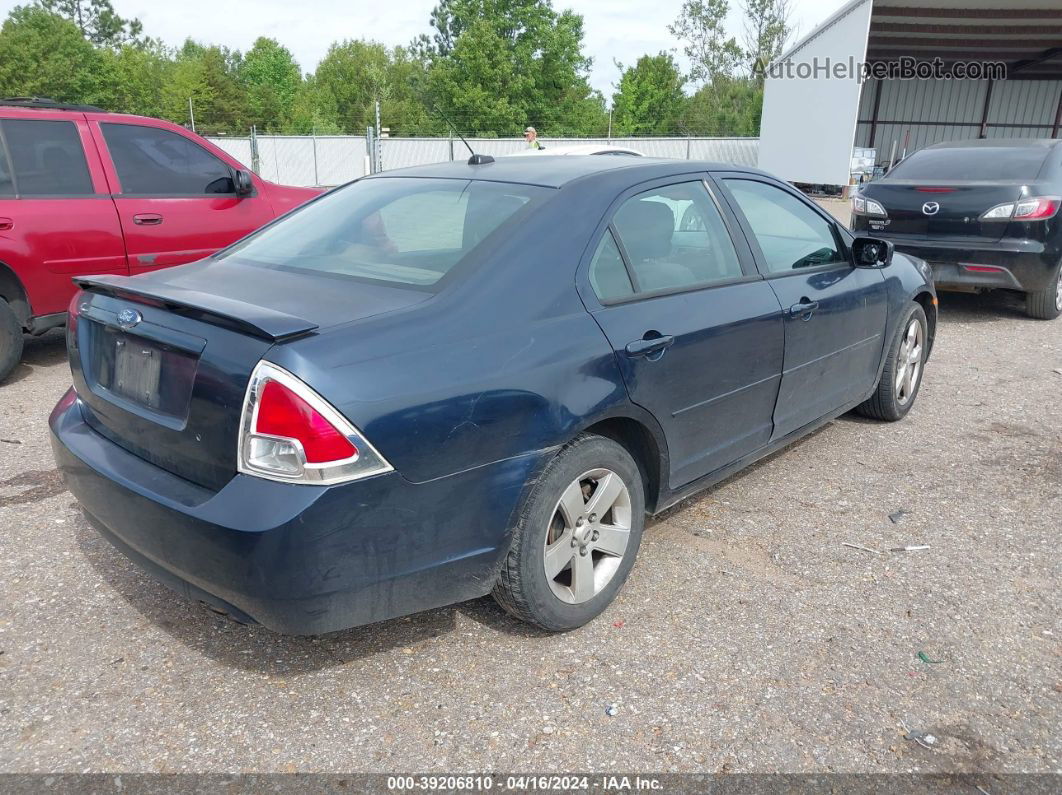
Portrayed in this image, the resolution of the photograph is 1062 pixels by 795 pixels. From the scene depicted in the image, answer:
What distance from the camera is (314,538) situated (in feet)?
7.25

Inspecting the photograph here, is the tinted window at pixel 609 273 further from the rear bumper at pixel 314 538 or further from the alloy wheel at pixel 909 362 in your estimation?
the alloy wheel at pixel 909 362

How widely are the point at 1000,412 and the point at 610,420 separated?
3.69 metres

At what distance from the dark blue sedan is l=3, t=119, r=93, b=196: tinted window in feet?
10.6

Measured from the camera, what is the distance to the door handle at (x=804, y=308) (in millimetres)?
3714

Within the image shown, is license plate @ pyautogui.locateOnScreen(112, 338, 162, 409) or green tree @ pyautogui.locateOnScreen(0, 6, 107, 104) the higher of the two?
green tree @ pyautogui.locateOnScreen(0, 6, 107, 104)

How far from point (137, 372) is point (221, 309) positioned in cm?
46

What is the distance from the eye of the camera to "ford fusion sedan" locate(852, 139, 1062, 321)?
7.38m

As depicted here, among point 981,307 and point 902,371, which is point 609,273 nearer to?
point 902,371

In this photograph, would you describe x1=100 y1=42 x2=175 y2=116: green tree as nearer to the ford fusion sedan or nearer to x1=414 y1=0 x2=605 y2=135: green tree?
x1=414 y1=0 x2=605 y2=135: green tree

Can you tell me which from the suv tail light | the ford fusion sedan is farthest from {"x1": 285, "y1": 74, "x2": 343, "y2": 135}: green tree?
the suv tail light
